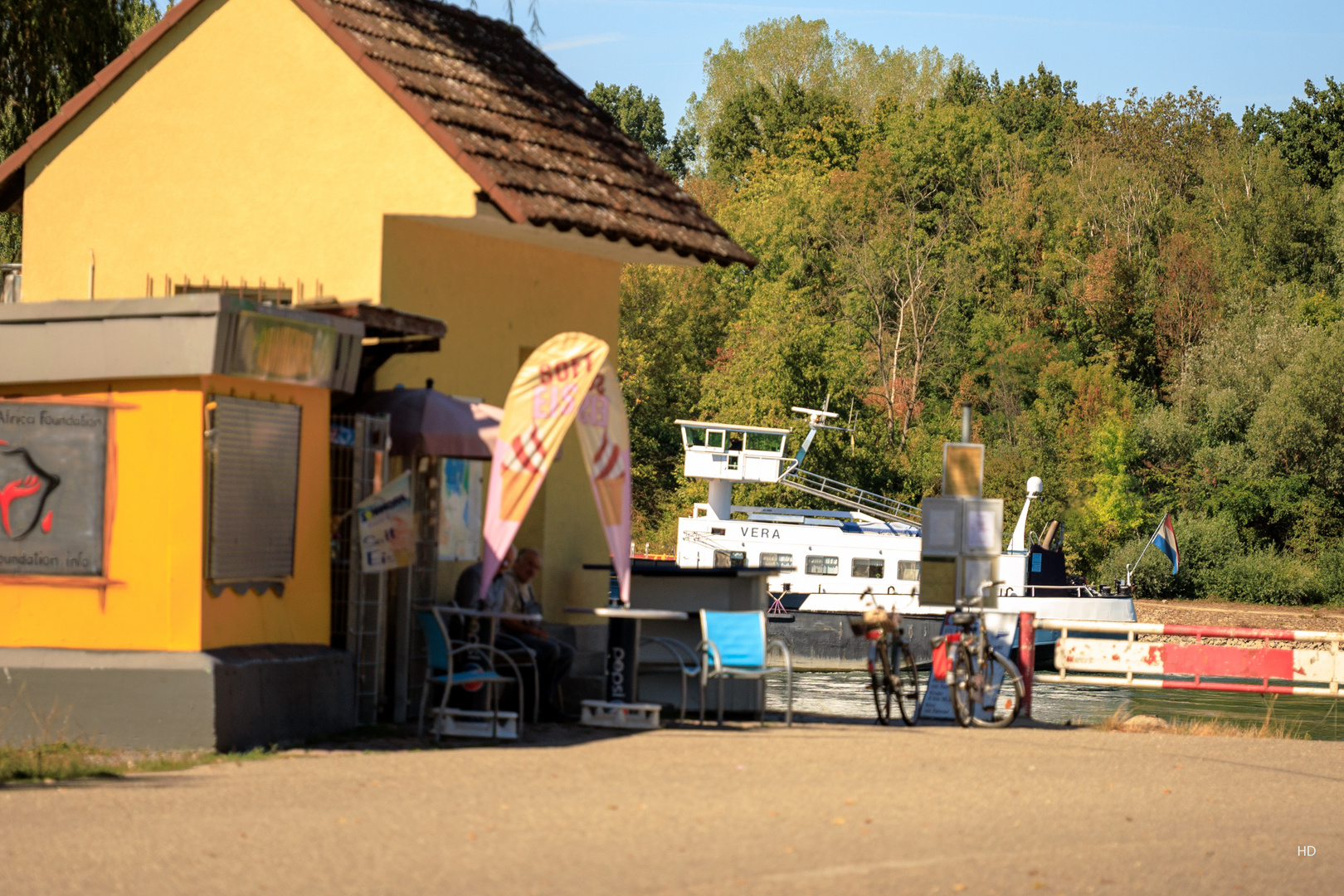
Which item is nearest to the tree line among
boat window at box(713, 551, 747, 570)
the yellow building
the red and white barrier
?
boat window at box(713, 551, 747, 570)

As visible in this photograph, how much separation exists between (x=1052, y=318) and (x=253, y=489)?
6537cm

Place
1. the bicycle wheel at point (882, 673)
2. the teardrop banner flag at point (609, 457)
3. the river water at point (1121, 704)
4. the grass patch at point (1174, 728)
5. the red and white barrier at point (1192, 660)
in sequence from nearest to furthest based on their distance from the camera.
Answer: the teardrop banner flag at point (609, 457) < the bicycle wheel at point (882, 673) < the grass patch at point (1174, 728) < the red and white barrier at point (1192, 660) < the river water at point (1121, 704)

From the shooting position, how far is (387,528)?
1233cm

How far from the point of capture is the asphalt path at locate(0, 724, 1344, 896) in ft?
23.6

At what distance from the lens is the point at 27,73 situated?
1902 centimetres

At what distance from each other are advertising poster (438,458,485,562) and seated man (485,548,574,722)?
0.79m

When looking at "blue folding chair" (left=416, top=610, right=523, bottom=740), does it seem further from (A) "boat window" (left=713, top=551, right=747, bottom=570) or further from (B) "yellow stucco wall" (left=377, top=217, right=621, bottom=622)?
(A) "boat window" (left=713, top=551, right=747, bottom=570)

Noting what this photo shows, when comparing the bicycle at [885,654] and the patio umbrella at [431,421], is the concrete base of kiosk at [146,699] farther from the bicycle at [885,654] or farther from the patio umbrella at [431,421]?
the bicycle at [885,654]

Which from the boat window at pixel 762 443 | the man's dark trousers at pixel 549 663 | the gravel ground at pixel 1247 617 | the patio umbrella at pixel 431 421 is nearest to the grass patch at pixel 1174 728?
the man's dark trousers at pixel 549 663

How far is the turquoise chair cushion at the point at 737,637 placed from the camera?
13.9m

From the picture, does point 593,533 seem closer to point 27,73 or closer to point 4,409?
point 4,409

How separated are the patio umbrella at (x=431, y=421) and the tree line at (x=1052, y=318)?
1863 inches

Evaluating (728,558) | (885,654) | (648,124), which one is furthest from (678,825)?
(648,124)

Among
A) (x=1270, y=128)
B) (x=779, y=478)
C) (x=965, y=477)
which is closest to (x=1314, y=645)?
(x=779, y=478)
